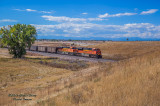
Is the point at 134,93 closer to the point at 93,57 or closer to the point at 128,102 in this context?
the point at 128,102

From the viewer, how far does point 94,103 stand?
18.5 ft

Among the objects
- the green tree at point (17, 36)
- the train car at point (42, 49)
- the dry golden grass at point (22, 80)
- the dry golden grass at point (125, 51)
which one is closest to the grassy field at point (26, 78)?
the dry golden grass at point (22, 80)

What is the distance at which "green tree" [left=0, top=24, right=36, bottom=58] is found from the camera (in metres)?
44.7

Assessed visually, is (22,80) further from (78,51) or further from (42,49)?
(42,49)

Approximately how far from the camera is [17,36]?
4522 centimetres

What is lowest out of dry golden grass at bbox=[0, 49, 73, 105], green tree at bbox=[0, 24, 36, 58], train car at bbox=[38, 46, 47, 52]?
dry golden grass at bbox=[0, 49, 73, 105]

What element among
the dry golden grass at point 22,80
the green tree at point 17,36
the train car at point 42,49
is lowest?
the dry golden grass at point 22,80

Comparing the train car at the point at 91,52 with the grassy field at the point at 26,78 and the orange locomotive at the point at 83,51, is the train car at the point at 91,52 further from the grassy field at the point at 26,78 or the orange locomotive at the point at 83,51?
the grassy field at the point at 26,78

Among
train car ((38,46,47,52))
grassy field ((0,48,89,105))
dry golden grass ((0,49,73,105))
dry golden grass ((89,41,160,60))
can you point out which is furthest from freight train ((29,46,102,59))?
dry golden grass ((0,49,73,105))

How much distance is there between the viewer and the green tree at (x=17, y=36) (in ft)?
147

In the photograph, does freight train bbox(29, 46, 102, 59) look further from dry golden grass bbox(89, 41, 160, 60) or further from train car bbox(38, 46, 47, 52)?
dry golden grass bbox(89, 41, 160, 60)

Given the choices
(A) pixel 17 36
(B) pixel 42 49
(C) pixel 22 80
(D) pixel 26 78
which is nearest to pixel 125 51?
(B) pixel 42 49

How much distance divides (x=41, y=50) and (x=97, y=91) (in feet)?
232

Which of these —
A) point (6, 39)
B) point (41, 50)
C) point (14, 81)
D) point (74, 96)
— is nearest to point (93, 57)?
point (6, 39)
